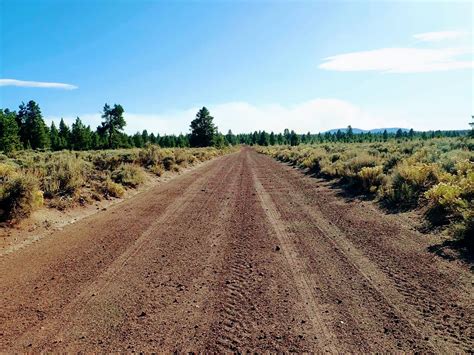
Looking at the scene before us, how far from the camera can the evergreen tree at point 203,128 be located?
78062 mm

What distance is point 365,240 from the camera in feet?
27.2

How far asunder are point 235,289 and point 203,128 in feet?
243

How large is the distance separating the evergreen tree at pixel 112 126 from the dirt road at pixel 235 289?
77366 millimetres

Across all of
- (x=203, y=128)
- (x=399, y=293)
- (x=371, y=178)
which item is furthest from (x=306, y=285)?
(x=203, y=128)

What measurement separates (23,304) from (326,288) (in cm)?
469

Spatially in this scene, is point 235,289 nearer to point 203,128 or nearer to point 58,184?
point 58,184

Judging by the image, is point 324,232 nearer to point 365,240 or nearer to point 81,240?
point 365,240

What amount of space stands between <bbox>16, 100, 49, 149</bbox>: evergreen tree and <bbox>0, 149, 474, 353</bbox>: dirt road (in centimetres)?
6569

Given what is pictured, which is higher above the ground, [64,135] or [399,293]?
[64,135]

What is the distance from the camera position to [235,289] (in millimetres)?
5656

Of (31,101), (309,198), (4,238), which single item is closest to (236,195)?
(309,198)

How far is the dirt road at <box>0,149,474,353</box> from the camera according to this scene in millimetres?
4297

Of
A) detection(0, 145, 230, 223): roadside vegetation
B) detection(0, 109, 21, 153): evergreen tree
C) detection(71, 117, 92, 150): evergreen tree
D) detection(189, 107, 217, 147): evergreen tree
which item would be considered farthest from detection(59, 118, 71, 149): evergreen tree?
detection(0, 145, 230, 223): roadside vegetation

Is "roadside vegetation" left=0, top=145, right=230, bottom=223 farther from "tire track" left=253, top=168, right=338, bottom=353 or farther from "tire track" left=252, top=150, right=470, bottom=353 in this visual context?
"tire track" left=252, top=150, right=470, bottom=353
